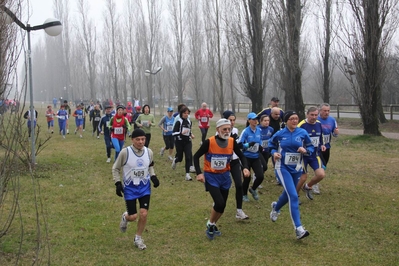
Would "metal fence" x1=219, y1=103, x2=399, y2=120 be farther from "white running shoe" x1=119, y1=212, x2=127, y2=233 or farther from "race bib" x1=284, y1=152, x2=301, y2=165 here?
"white running shoe" x1=119, y1=212, x2=127, y2=233

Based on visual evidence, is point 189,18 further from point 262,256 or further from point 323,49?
point 262,256

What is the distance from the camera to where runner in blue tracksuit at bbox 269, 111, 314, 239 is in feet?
19.9

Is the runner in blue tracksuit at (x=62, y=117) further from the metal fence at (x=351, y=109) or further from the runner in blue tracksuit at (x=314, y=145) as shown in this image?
the runner in blue tracksuit at (x=314, y=145)

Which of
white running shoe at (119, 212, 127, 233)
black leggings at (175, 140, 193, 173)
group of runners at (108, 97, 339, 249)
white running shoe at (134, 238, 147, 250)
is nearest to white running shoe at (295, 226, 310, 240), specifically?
group of runners at (108, 97, 339, 249)

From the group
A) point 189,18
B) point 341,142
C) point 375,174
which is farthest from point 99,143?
point 189,18

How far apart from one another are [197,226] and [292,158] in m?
1.94

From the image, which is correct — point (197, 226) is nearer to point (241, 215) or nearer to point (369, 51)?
point (241, 215)

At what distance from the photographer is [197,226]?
6.61m

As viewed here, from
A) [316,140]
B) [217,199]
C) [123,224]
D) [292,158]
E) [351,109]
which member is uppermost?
[316,140]

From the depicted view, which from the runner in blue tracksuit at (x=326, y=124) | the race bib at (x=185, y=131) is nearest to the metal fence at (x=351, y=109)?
the runner in blue tracksuit at (x=326, y=124)

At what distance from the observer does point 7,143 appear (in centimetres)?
340

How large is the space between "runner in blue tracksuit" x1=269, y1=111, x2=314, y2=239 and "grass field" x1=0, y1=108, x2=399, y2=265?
26.8 inches

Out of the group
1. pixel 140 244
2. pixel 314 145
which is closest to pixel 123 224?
pixel 140 244

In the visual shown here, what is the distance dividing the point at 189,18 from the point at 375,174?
3189cm
